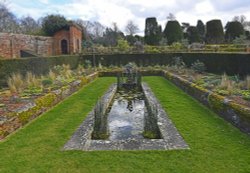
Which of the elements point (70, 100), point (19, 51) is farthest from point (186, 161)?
point (19, 51)

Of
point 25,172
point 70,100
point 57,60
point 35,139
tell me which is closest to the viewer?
point 25,172

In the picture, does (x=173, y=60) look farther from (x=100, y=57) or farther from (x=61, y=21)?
(x=61, y=21)

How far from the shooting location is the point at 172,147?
4.16 metres

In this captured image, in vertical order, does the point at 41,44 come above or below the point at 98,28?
below

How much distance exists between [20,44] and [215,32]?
2060cm

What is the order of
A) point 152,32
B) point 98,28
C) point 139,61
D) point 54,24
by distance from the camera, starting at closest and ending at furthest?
point 139,61, point 54,24, point 152,32, point 98,28

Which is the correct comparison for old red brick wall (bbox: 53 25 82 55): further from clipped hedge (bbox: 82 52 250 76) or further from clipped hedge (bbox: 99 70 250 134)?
clipped hedge (bbox: 99 70 250 134)

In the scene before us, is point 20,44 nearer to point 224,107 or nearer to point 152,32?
point 224,107

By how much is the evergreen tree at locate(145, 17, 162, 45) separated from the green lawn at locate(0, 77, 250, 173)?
23607 millimetres

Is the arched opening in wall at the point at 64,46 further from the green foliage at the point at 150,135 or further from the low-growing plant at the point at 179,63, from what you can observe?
the green foliage at the point at 150,135

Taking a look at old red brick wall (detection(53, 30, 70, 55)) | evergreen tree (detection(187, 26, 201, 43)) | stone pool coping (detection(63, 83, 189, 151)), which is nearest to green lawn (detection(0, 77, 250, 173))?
stone pool coping (detection(63, 83, 189, 151))

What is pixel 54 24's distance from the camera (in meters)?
23.1

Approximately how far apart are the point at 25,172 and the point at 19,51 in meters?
14.9

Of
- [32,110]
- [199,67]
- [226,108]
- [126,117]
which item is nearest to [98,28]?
[199,67]
